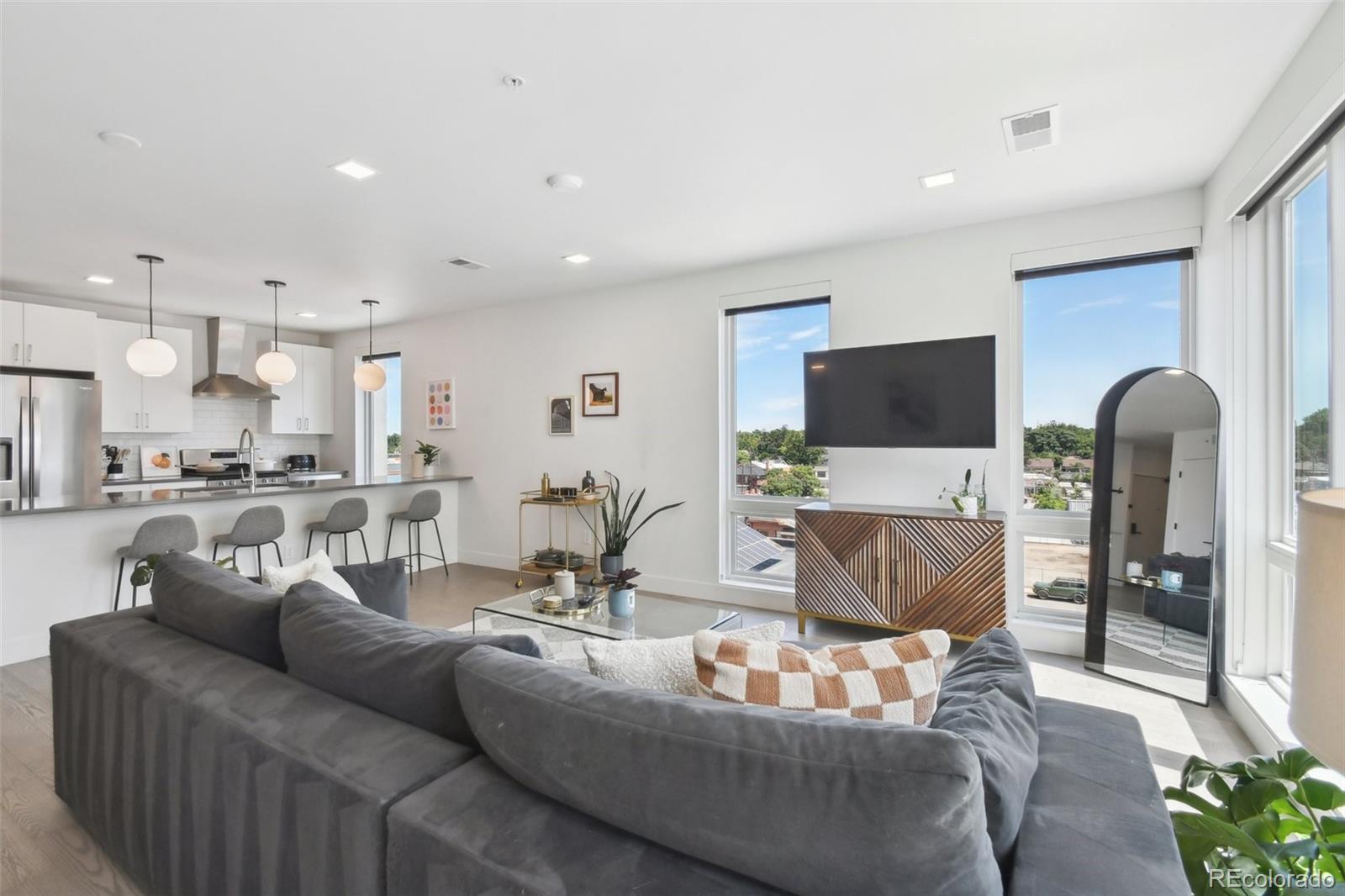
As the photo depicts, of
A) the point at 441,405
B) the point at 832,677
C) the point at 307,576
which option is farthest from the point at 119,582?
the point at 832,677

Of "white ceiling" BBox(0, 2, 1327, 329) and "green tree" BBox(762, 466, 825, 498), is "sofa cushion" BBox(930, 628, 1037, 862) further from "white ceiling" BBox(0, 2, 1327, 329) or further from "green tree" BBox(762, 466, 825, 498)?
"green tree" BBox(762, 466, 825, 498)

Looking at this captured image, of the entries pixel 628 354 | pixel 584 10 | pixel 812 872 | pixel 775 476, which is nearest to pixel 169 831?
pixel 812 872

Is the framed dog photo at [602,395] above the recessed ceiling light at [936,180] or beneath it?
beneath

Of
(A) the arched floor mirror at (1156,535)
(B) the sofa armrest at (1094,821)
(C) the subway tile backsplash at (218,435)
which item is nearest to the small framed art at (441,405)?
(C) the subway tile backsplash at (218,435)

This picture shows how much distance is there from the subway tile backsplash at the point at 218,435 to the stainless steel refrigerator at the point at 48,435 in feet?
2.25

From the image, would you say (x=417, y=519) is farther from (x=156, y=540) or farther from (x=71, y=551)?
(x=71, y=551)

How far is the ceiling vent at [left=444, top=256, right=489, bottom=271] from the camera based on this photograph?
4461mm

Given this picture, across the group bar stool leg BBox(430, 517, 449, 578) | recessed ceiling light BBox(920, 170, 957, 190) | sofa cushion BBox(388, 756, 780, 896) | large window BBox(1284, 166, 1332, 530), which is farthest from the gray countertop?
large window BBox(1284, 166, 1332, 530)

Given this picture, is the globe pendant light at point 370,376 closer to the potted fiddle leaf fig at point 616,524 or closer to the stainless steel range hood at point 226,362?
the stainless steel range hood at point 226,362

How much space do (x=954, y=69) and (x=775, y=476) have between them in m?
2.97

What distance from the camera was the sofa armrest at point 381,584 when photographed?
2547 millimetres

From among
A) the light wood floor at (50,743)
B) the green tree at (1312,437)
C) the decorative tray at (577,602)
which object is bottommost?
the light wood floor at (50,743)

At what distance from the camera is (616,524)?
4.91 meters

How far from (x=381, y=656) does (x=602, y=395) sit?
4.16 meters
